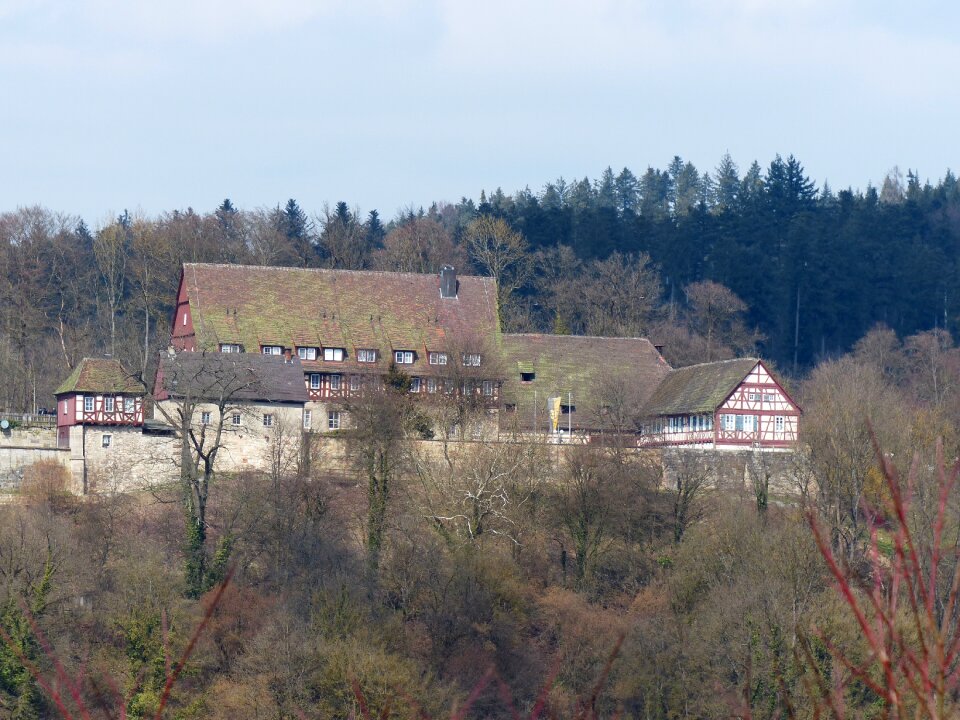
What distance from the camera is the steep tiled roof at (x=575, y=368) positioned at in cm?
5106

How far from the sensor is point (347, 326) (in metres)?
51.4

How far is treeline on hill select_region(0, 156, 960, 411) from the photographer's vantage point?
63.2 meters

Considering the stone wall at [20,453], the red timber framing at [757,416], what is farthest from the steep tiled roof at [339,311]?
the stone wall at [20,453]

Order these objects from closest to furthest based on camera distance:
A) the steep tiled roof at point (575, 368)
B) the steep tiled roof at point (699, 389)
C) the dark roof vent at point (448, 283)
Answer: the steep tiled roof at point (699, 389) → the steep tiled roof at point (575, 368) → the dark roof vent at point (448, 283)

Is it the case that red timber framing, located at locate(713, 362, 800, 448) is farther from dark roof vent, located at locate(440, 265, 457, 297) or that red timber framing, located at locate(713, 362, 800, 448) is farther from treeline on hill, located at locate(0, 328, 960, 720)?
dark roof vent, located at locate(440, 265, 457, 297)

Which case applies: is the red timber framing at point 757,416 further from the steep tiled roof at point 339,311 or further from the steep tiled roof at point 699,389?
the steep tiled roof at point 339,311

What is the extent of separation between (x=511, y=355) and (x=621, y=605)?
1780cm

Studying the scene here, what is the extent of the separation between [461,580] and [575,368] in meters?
19.1

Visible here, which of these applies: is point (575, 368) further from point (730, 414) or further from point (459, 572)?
point (459, 572)

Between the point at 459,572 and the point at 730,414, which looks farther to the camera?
the point at 730,414

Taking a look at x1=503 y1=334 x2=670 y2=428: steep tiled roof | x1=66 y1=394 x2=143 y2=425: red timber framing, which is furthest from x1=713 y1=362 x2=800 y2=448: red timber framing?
x1=66 y1=394 x2=143 y2=425: red timber framing

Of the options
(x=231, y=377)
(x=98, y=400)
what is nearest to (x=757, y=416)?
(x=231, y=377)

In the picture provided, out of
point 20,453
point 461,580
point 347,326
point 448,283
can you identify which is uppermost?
point 448,283

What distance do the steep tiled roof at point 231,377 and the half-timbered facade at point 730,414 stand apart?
Answer: 36.7 feet
